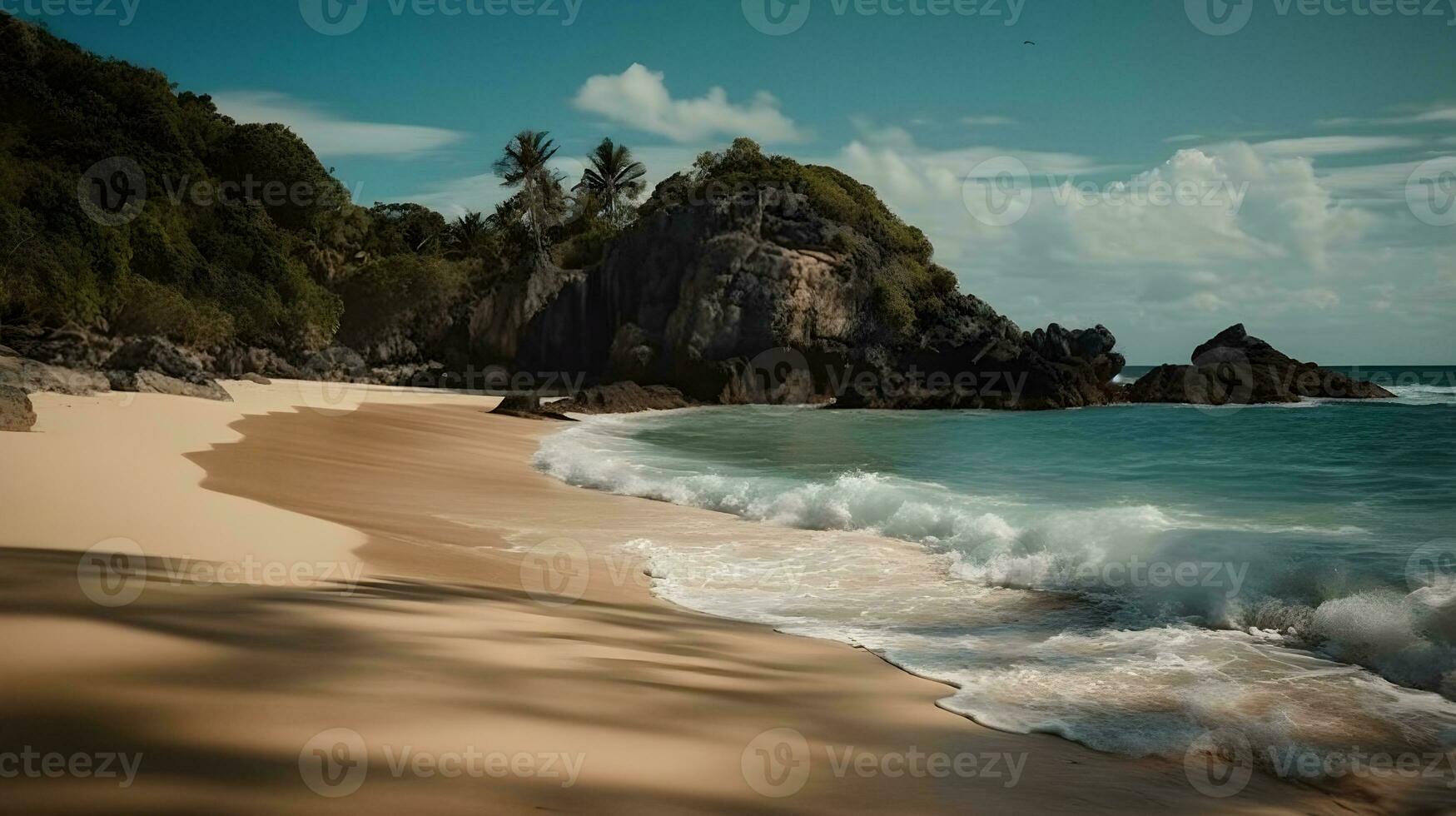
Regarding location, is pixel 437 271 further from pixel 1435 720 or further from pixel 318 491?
pixel 1435 720

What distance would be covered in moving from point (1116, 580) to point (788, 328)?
35.4 meters

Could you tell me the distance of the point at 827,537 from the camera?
9.09 metres

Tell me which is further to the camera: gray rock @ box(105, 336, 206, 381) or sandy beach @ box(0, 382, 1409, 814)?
gray rock @ box(105, 336, 206, 381)

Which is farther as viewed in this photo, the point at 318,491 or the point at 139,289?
the point at 139,289

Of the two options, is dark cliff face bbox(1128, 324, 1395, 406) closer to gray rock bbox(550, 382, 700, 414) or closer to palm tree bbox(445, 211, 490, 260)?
gray rock bbox(550, 382, 700, 414)

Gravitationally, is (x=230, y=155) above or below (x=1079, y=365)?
above

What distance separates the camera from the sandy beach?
2.35m

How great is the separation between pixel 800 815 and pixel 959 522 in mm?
6705

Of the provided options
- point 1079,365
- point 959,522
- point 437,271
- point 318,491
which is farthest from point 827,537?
point 437,271

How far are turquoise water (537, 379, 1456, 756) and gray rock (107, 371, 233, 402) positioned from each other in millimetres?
8755

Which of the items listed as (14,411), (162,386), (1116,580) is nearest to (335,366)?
(162,386)

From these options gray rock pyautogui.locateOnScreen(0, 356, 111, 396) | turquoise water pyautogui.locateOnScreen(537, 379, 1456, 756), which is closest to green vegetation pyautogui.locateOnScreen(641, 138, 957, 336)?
turquoise water pyautogui.locateOnScreen(537, 379, 1456, 756)

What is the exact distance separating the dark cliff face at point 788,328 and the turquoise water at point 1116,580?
24.3 meters

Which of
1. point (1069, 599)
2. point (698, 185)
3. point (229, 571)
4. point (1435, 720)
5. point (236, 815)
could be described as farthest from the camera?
point (698, 185)
